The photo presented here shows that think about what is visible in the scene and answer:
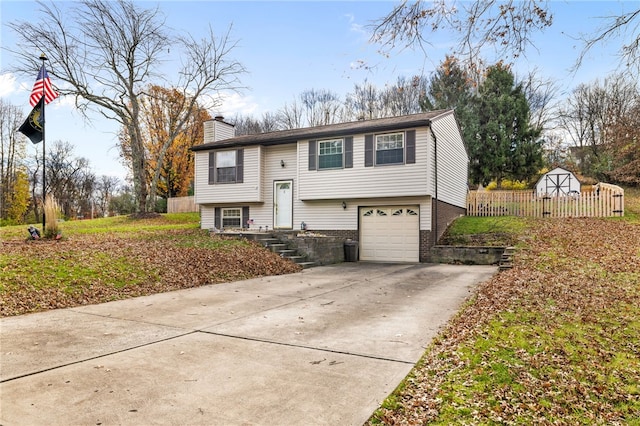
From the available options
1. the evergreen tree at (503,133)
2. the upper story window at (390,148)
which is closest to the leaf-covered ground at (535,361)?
the upper story window at (390,148)

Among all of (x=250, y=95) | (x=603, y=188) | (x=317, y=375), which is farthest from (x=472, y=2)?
(x=250, y=95)

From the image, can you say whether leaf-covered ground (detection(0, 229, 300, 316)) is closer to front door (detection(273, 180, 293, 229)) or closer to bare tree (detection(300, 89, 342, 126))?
front door (detection(273, 180, 293, 229))

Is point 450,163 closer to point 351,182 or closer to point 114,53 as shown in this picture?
point 351,182

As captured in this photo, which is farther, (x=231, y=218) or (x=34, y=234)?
(x=231, y=218)

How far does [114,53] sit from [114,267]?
18.4 metres

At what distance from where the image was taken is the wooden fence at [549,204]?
16312 mm

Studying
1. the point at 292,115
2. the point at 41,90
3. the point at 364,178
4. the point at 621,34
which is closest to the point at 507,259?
the point at 364,178

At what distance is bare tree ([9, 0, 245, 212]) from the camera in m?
20.7

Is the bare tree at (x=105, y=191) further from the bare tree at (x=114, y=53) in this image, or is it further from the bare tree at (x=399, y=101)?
the bare tree at (x=399, y=101)

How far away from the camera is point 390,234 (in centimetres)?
1552

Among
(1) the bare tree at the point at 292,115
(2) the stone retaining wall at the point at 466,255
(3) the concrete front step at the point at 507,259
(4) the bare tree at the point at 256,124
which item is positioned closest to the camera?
(3) the concrete front step at the point at 507,259

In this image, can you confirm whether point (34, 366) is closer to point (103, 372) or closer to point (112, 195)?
point (103, 372)

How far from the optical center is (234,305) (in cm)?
693

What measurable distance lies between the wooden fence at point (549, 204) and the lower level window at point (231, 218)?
11.5m
